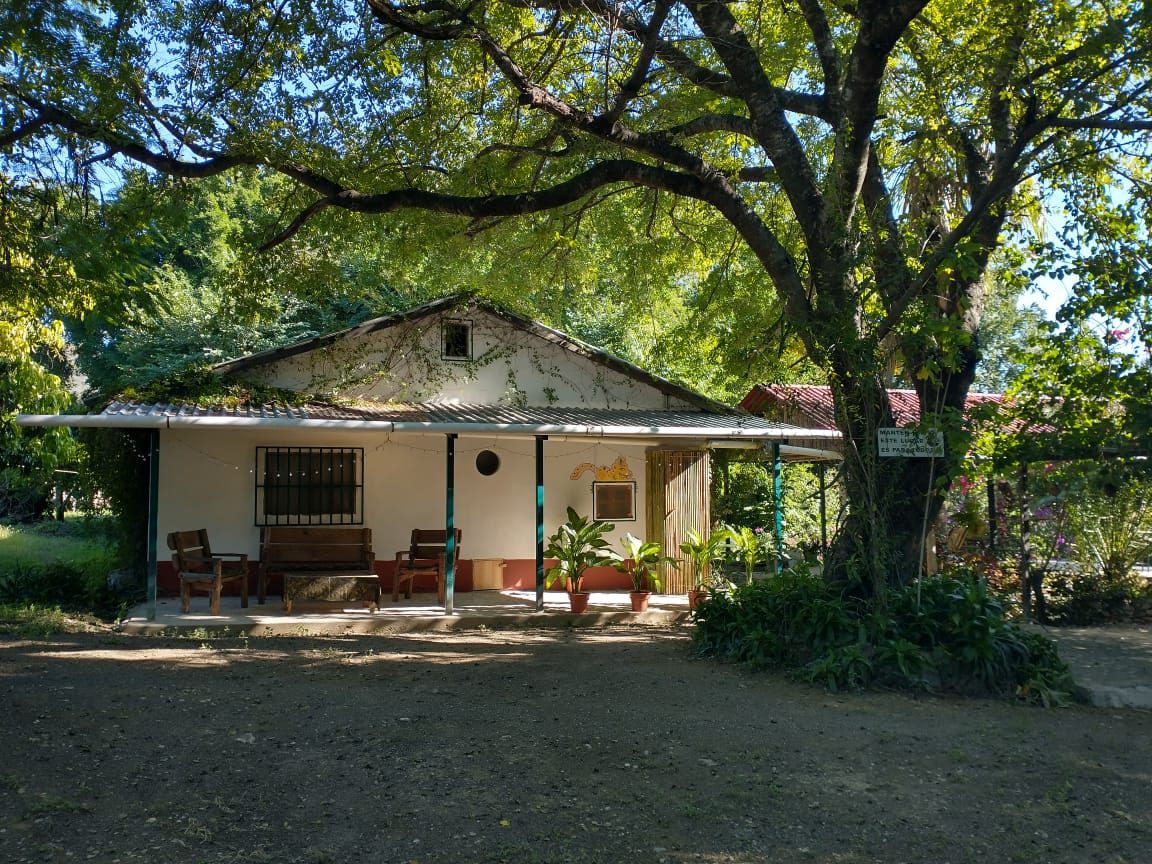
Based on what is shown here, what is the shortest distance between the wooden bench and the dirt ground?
130 inches

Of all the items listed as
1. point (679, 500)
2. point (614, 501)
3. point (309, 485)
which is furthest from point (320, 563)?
point (679, 500)

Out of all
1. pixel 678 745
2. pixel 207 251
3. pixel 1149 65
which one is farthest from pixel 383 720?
pixel 207 251

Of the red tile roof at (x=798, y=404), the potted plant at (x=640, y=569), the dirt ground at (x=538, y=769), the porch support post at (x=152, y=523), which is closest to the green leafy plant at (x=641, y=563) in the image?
the potted plant at (x=640, y=569)

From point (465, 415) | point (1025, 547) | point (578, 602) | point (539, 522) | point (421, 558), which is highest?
point (465, 415)

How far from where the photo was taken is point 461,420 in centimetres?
1120

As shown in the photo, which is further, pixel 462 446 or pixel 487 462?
pixel 487 462

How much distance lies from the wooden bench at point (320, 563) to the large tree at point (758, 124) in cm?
395

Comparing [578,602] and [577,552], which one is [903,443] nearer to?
[578,602]

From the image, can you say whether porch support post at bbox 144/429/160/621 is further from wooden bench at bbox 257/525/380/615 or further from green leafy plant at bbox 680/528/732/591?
green leafy plant at bbox 680/528/732/591

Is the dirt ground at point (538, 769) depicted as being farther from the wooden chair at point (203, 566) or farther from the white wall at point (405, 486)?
the white wall at point (405, 486)

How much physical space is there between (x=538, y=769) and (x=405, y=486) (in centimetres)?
841

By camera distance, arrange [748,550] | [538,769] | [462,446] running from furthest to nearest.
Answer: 1. [462,446]
2. [748,550]
3. [538,769]

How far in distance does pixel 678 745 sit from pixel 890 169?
29.1 ft

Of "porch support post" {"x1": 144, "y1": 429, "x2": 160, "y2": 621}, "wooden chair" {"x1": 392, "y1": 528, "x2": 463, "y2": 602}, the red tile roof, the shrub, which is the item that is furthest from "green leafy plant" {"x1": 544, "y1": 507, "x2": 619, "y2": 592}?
the red tile roof
